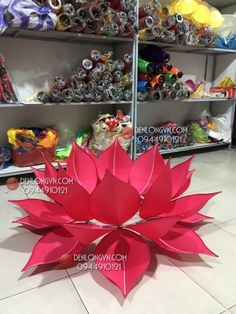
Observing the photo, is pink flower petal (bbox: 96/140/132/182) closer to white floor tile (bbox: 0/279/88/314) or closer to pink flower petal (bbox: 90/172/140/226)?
pink flower petal (bbox: 90/172/140/226)

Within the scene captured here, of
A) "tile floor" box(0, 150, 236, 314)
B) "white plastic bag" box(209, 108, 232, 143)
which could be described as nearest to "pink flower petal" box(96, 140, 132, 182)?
"tile floor" box(0, 150, 236, 314)

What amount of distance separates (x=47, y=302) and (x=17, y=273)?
199 millimetres

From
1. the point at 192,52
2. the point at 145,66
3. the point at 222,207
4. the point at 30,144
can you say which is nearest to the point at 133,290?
the point at 222,207

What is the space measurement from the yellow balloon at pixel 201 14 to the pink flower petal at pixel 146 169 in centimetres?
168

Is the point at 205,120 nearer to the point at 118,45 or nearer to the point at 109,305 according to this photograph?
the point at 118,45

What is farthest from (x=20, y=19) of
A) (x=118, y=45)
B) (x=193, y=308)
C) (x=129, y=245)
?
(x=193, y=308)

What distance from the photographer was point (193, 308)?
91 cm

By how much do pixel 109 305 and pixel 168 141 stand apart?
1892mm

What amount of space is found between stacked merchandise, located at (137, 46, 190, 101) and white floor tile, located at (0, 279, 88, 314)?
1.65 m

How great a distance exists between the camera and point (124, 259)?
1.04 meters

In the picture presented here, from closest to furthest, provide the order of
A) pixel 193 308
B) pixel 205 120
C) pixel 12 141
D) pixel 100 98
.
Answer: pixel 193 308
pixel 12 141
pixel 100 98
pixel 205 120

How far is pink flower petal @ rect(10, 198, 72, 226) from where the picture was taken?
121cm

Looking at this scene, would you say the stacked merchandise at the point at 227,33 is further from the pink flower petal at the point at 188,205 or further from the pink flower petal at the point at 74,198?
the pink flower petal at the point at 74,198

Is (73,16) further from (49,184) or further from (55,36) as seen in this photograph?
(49,184)
